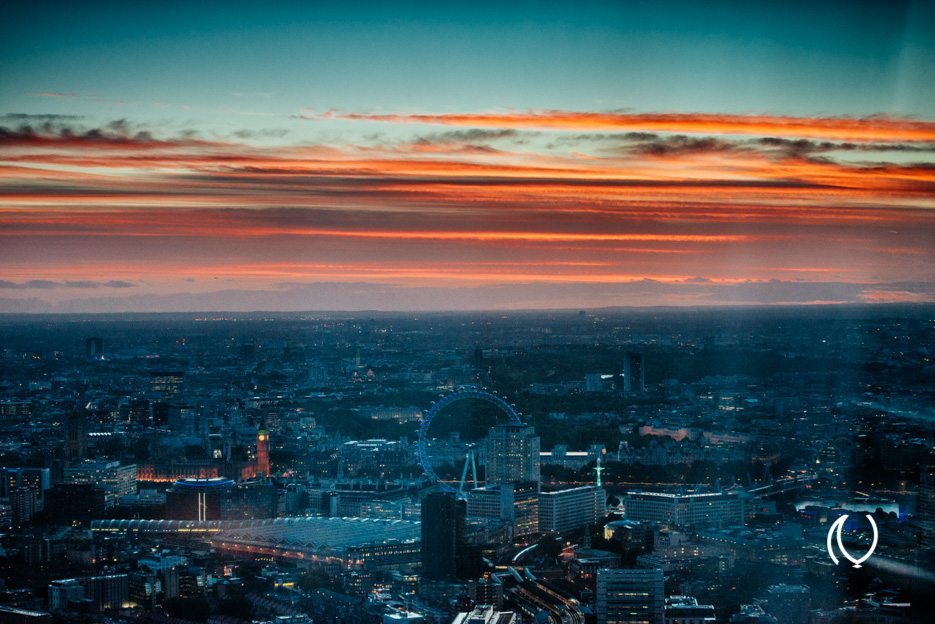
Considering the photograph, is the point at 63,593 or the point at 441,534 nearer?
the point at 63,593

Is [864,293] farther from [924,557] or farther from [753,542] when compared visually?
[924,557]

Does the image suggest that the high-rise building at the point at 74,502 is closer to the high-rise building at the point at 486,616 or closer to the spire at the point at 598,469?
the spire at the point at 598,469

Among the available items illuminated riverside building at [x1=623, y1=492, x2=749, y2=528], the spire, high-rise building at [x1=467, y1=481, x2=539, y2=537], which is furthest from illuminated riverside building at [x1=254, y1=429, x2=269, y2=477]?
illuminated riverside building at [x1=623, y1=492, x2=749, y2=528]

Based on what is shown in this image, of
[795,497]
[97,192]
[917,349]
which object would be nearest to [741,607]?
[795,497]

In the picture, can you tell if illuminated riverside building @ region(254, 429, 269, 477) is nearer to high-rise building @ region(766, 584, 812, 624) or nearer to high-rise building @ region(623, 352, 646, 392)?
high-rise building @ region(623, 352, 646, 392)

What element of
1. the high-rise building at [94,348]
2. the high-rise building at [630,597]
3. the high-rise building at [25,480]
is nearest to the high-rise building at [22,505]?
the high-rise building at [25,480]

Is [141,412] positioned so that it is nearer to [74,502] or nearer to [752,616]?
[74,502]

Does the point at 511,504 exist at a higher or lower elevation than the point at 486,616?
Answer: higher

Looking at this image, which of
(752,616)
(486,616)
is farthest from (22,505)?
(752,616)
